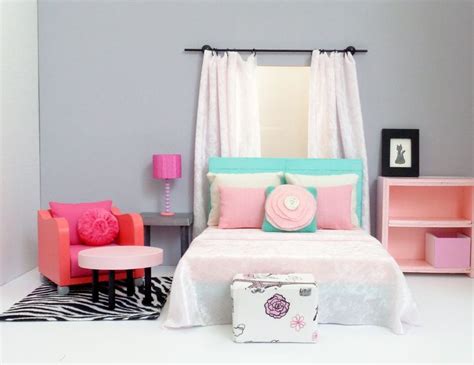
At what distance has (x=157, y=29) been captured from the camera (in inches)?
211

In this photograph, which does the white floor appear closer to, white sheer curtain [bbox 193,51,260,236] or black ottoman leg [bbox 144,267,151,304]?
black ottoman leg [bbox 144,267,151,304]

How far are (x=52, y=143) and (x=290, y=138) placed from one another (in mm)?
2180

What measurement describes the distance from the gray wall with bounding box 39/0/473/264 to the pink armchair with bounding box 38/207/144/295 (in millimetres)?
826

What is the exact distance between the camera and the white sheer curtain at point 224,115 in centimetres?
525

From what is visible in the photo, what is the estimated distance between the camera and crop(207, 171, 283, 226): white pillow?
4855 millimetres

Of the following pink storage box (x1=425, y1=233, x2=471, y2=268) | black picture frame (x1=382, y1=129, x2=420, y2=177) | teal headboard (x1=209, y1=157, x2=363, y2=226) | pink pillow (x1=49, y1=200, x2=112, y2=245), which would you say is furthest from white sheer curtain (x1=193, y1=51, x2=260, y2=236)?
pink storage box (x1=425, y1=233, x2=471, y2=268)

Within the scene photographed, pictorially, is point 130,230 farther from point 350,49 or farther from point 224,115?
point 350,49

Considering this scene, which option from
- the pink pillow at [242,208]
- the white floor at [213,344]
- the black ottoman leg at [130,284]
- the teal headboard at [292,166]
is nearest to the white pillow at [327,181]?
the teal headboard at [292,166]

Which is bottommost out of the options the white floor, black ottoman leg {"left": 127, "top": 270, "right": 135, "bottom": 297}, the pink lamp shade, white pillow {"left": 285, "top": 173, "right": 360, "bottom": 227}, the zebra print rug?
the white floor

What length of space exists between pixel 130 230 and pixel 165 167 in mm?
760

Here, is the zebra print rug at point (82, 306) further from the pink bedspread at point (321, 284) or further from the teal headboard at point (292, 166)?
the teal headboard at point (292, 166)

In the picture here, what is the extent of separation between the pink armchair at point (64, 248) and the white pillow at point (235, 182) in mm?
708

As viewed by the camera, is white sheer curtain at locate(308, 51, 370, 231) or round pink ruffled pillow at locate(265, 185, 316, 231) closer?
round pink ruffled pillow at locate(265, 185, 316, 231)

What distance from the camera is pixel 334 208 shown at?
4.68 m
